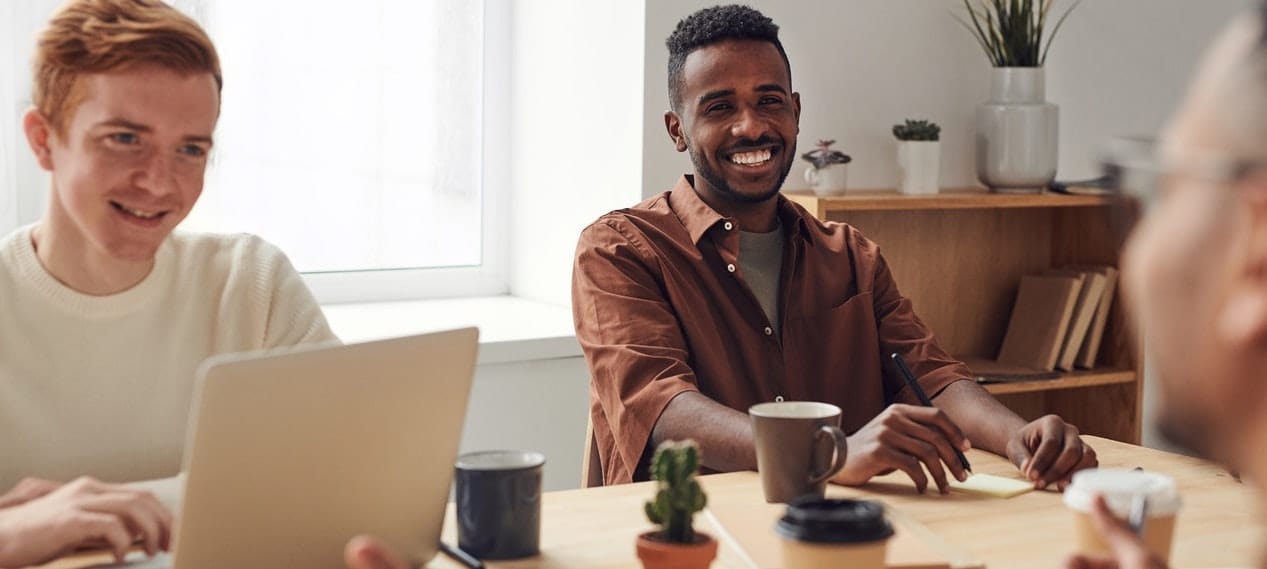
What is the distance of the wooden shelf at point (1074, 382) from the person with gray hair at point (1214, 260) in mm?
2507

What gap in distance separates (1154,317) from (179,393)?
1.36 meters

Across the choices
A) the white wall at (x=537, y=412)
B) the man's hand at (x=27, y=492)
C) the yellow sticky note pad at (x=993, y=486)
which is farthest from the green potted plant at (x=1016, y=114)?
the man's hand at (x=27, y=492)

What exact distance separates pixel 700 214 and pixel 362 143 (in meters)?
1.16

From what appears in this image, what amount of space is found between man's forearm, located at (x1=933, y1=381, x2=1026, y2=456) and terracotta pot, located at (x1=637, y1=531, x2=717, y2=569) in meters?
0.81

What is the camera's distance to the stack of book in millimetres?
3365

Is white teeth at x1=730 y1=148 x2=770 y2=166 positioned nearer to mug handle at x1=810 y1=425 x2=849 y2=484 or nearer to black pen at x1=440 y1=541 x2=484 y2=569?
mug handle at x1=810 y1=425 x2=849 y2=484

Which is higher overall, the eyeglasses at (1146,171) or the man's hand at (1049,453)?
the eyeglasses at (1146,171)

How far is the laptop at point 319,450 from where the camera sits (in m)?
1.16

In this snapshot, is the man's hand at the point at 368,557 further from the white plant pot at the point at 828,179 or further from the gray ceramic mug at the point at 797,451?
the white plant pot at the point at 828,179

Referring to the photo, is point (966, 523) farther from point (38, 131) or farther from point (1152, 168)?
point (38, 131)

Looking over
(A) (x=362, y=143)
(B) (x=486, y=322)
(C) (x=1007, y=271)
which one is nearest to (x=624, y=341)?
(B) (x=486, y=322)

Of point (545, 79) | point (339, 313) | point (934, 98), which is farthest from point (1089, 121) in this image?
point (339, 313)

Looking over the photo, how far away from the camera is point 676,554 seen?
125cm

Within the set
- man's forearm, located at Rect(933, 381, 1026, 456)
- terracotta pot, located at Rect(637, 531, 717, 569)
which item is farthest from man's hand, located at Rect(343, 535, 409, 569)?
man's forearm, located at Rect(933, 381, 1026, 456)
